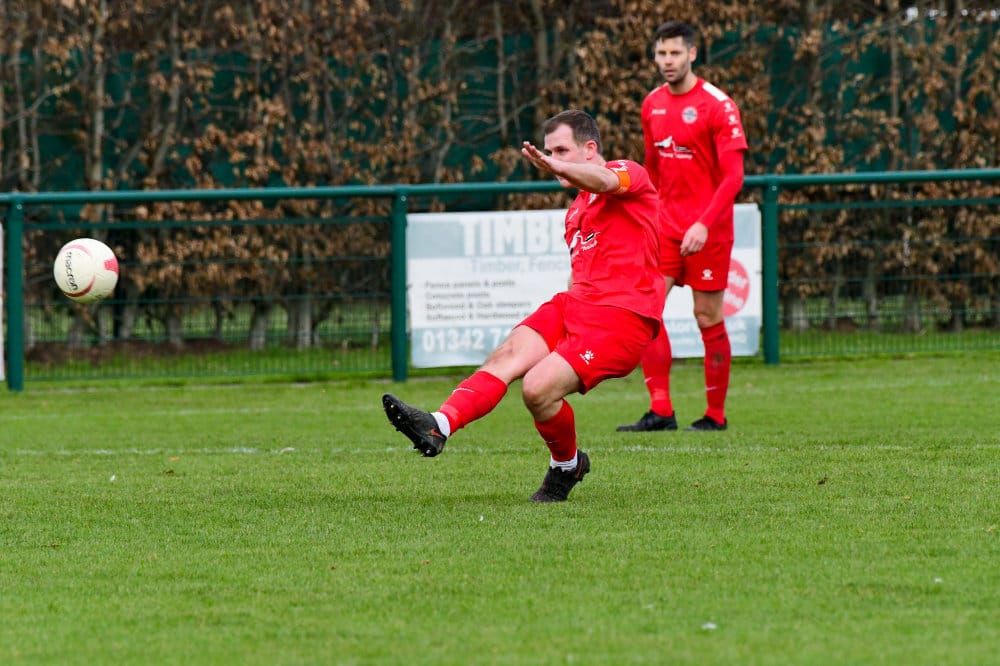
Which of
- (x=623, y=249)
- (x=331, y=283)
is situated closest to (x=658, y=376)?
(x=623, y=249)

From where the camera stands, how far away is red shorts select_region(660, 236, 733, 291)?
9.59m

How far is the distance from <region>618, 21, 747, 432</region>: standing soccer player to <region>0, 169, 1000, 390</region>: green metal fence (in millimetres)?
3636

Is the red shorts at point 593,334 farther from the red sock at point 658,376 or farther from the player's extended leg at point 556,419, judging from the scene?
the red sock at point 658,376

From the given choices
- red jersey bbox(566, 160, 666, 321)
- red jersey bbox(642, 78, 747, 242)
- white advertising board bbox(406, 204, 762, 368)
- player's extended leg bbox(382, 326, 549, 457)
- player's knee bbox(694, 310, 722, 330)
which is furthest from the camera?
white advertising board bbox(406, 204, 762, 368)

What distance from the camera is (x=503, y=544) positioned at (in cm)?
590

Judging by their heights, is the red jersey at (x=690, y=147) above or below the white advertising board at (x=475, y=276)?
above


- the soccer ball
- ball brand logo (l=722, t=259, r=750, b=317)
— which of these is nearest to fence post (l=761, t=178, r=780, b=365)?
ball brand logo (l=722, t=259, r=750, b=317)

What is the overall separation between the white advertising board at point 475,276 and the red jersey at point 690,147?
3.48 metres

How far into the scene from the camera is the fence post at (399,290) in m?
13.2

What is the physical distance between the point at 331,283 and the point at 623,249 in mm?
6687

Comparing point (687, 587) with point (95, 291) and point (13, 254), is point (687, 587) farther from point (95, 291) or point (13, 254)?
point (13, 254)

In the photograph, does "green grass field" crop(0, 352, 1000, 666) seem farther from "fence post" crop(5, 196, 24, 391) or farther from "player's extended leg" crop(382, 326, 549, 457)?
"fence post" crop(5, 196, 24, 391)

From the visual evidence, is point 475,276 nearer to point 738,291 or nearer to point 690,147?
point 738,291

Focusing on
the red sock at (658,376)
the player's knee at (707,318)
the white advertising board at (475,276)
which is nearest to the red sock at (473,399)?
the red sock at (658,376)
